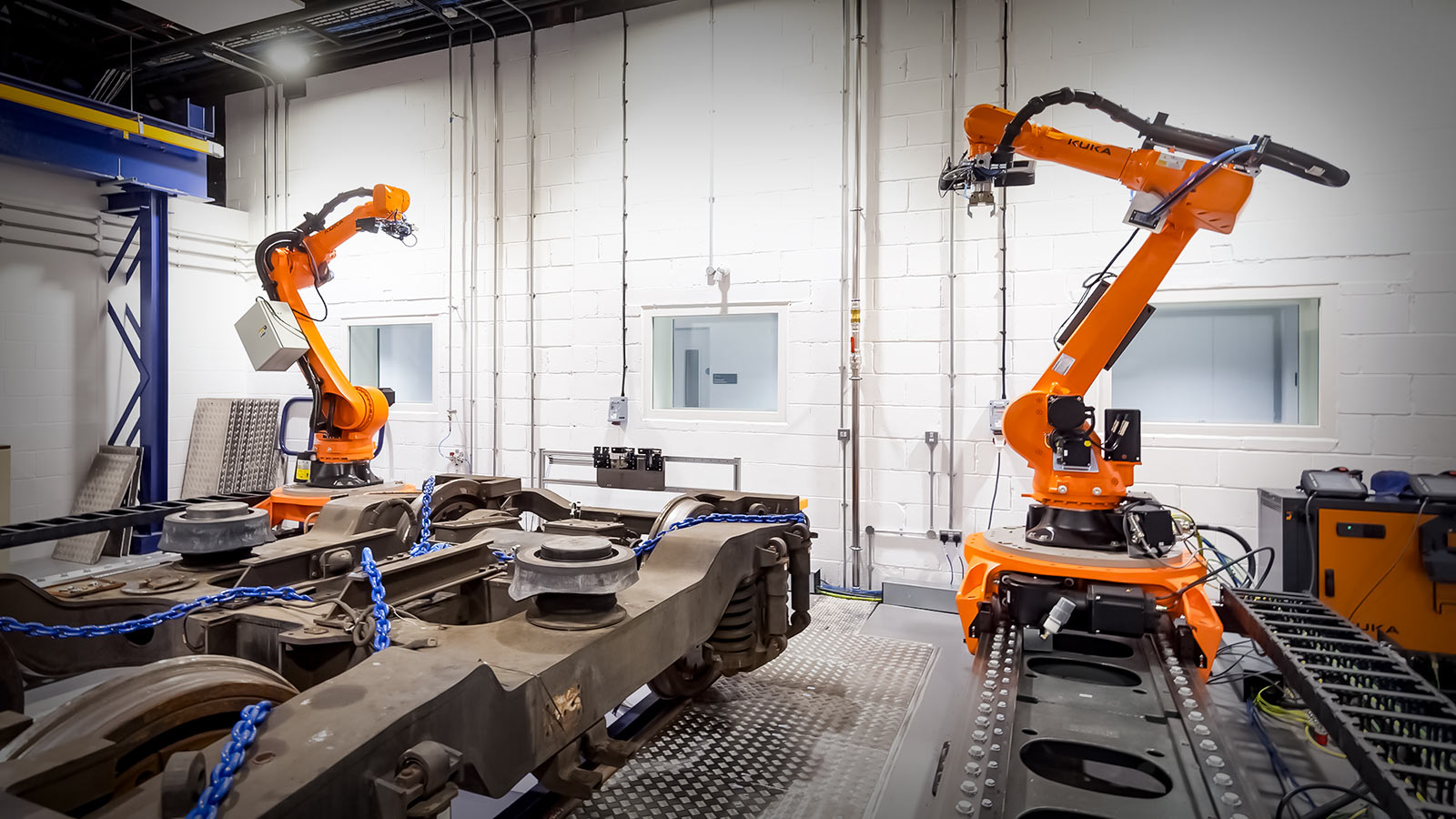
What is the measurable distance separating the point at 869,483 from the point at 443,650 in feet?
13.7

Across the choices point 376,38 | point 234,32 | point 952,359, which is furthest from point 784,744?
point 234,32

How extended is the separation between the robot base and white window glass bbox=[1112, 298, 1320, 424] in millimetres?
1762

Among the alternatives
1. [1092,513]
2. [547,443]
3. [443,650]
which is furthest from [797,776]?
[547,443]

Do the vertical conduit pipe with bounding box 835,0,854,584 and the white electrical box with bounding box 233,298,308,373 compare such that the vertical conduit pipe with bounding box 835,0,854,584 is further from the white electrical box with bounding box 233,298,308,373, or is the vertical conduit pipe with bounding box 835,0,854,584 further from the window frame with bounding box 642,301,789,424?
the white electrical box with bounding box 233,298,308,373

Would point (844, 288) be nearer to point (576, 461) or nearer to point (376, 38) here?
point (576, 461)

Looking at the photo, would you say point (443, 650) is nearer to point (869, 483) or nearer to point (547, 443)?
point (869, 483)

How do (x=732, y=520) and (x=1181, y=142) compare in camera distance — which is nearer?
(x=732, y=520)

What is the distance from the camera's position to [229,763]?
3.34ft

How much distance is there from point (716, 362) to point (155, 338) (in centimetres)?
516

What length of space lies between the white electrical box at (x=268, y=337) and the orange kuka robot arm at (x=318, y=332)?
0.88ft

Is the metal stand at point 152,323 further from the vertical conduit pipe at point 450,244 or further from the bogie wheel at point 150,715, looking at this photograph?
the bogie wheel at point 150,715

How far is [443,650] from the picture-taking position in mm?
1563

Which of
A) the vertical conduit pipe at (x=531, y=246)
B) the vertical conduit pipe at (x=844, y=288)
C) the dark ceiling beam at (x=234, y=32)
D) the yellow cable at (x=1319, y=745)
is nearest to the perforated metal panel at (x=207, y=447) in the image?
the vertical conduit pipe at (x=531, y=246)

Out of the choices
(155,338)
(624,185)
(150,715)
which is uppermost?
(624,185)
